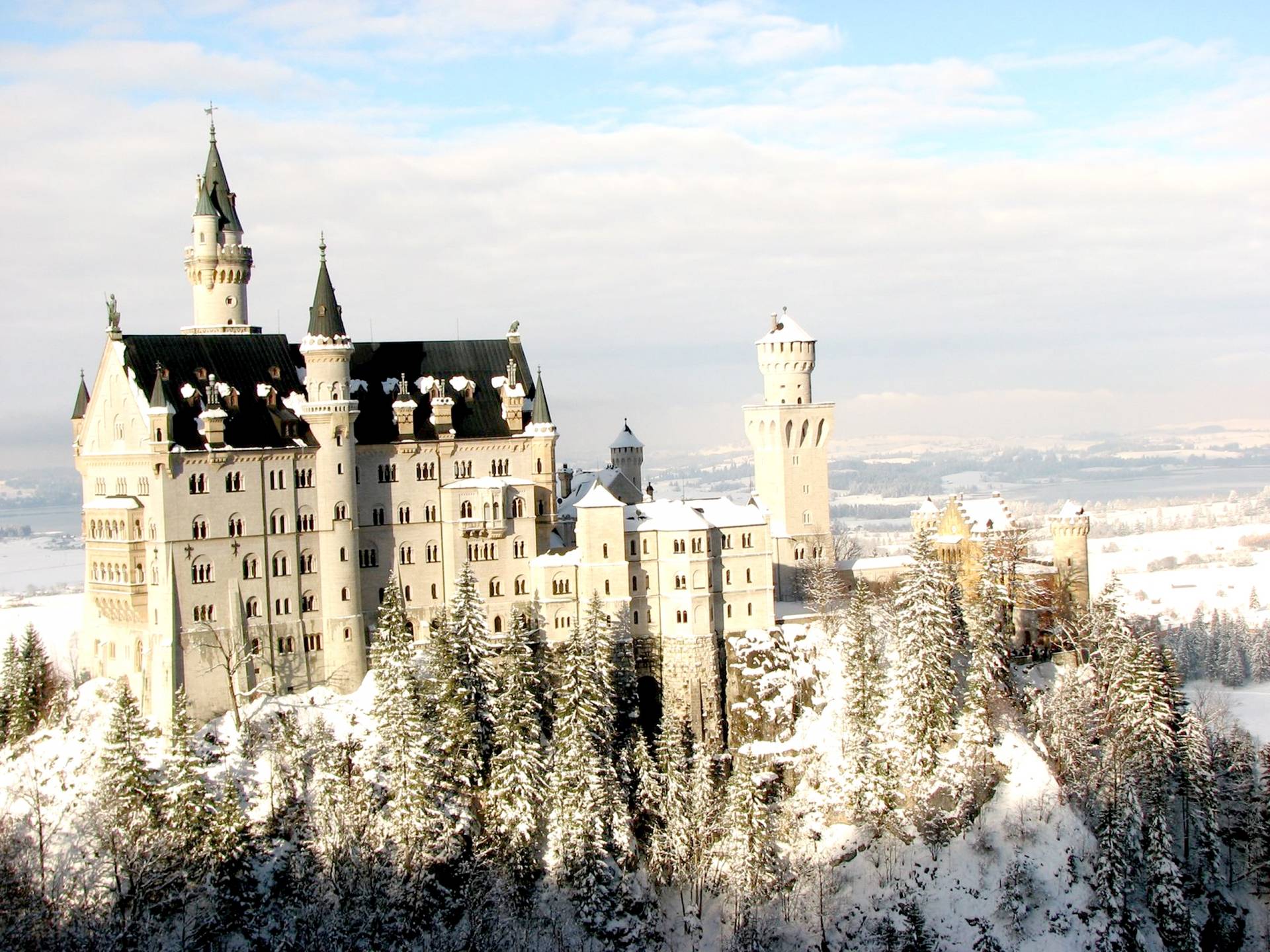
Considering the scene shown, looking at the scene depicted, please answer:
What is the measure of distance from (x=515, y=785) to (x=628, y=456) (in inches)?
1378

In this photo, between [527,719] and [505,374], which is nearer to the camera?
[527,719]

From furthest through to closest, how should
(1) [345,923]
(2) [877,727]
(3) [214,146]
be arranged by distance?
(3) [214,146] → (2) [877,727] → (1) [345,923]

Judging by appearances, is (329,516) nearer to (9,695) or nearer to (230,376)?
(230,376)

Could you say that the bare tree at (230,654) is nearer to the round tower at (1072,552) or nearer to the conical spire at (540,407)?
the conical spire at (540,407)

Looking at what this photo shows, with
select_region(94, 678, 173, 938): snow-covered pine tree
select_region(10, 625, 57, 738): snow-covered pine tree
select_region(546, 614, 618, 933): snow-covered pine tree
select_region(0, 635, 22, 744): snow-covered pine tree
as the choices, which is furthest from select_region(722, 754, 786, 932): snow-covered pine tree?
select_region(0, 635, 22, 744): snow-covered pine tree

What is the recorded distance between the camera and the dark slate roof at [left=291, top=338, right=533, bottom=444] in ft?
296

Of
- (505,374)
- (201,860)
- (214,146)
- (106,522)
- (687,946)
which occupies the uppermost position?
(214,146)

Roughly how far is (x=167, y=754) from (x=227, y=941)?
11.1 meters

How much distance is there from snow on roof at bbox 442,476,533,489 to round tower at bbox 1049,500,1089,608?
34.3m

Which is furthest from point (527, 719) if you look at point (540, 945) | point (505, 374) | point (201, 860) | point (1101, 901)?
point (1101, 901)

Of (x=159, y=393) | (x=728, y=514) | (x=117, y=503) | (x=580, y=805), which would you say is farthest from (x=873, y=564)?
(x=117, y=503)

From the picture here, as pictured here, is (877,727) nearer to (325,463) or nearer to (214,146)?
(325,463)

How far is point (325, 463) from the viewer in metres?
86.5

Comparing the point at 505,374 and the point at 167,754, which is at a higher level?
the point at 505,374
